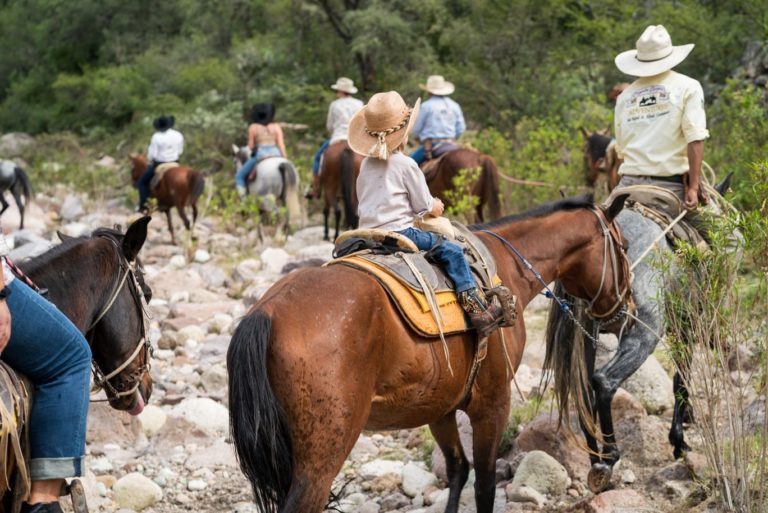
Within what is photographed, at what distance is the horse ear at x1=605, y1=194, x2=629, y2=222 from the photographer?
16.9 feet

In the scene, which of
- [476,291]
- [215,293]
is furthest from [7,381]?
[215,293]

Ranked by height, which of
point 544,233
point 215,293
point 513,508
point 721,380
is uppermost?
point 544,233

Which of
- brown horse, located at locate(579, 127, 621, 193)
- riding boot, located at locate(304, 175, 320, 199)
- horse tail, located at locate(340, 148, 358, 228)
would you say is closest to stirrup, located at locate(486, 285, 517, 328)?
brown horse, located at locate(579, 127, 621, 193)

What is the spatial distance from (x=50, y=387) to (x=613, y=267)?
312 centimetres

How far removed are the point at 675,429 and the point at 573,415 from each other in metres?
0.64

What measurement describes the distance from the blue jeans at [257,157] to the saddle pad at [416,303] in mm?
10948

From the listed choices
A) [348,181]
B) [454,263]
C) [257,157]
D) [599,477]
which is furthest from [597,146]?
[454,263]

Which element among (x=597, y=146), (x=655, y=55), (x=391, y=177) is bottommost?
(x=597, y=146)

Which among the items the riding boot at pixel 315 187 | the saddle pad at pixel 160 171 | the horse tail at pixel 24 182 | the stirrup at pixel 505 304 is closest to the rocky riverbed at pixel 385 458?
the stirrup at pixel 505 304

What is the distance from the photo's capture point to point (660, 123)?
19.6 ft

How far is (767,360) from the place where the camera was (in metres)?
4.59

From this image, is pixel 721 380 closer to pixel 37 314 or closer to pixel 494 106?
pixel 37 314

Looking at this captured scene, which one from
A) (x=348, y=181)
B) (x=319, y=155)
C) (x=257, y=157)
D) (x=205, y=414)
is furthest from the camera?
(x=257, y=157)

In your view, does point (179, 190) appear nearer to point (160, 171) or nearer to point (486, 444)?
point (160, 171)
